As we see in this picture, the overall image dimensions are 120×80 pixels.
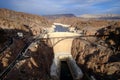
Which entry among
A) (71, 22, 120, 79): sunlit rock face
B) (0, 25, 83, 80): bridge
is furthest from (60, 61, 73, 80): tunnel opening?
(71, 22, 120, 79): sunlit rock face

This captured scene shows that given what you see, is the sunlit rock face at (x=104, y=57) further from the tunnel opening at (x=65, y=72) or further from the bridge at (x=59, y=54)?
the tunnel opening at (x=65, y=72)

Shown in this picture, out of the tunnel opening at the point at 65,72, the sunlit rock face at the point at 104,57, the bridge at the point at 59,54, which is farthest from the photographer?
the tunnel opening at the point at 65,72

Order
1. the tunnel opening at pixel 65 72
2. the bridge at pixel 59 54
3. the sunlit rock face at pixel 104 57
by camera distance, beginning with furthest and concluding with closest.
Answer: the tunnel opening at pixel 65 72 < the bridge at pixel 59 54 < the sunlit rock face at pixel 104 57

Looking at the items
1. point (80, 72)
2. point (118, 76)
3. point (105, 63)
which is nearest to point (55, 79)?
point (80, 72)

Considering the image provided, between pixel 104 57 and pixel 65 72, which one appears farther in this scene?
pixel 65 72

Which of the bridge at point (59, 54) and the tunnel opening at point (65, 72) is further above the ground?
the bridge at point (59, 54)

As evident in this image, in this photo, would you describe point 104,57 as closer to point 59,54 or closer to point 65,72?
point 65,72

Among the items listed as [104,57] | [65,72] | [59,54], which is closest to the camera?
[104,57]

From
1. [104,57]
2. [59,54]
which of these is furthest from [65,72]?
[104,57]

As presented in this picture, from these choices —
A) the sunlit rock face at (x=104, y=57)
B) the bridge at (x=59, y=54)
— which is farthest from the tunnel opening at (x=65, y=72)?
the sunlit rock face at (x=104, y=57)

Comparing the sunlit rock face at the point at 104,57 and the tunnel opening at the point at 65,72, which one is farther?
the tunnel opening at the point at 65,72
